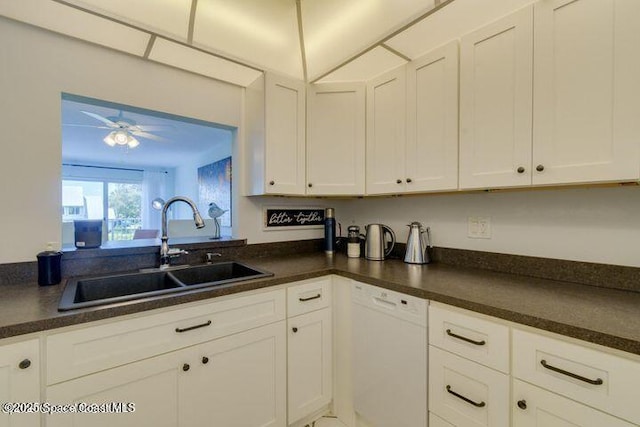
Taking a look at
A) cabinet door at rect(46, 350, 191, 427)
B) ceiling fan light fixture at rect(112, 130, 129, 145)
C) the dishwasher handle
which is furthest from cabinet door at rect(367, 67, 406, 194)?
ceiling fan light fixture at rect(112, 130, 129, 145)

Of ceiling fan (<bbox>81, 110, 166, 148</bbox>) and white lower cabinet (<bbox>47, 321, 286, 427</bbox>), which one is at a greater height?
ceiling fan (<bbox>81, 110, 166, 148</bbox>)

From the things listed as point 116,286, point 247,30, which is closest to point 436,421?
point 116,286

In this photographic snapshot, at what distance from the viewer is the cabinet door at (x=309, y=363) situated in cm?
143

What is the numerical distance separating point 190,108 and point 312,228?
1222 millimetres

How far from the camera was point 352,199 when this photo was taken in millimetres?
2340

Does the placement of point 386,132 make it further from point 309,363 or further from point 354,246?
point 309,363

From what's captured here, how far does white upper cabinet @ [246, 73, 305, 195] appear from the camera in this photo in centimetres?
173

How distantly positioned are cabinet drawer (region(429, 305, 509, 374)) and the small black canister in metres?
1.64

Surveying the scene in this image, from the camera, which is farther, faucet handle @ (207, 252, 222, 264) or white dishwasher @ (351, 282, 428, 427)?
faucet handle @ (207, 252, 222, 264)

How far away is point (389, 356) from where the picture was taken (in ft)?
4.29

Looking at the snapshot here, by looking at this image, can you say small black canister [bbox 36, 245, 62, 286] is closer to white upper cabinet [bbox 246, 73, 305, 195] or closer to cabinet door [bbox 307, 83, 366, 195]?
white upper cabinet [bbox 246, 73, 305, 195]

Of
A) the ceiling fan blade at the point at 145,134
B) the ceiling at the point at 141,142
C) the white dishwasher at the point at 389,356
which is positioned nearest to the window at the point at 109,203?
the ceiling at the point at 141,142

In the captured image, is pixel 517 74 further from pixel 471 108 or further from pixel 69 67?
pixel 69 67

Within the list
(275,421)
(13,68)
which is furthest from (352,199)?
(13,68)
